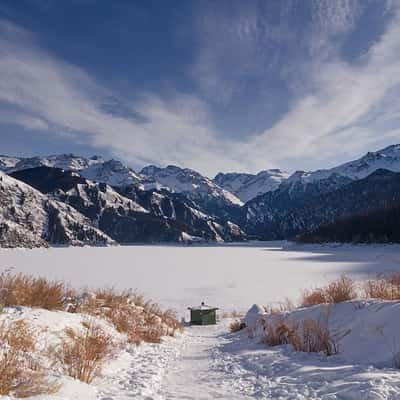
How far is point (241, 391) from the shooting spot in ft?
12.7

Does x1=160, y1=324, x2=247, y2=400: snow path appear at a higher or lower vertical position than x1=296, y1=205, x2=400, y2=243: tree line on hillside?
lower

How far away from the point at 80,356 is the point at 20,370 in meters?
1.03

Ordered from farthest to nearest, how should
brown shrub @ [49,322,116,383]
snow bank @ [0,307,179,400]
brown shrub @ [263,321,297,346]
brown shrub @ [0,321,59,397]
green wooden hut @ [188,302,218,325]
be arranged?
green wooden hut @ [188,302,218,325]
brown shrub @ [263,321,297,346]
brown shrub @ [49,322,116,383]
snow bank @ [0,307,179,400]
brown shrub @ [0,321,59,397]

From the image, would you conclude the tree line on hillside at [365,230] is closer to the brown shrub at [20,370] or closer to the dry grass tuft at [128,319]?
the dry grass tuft at [128,319]

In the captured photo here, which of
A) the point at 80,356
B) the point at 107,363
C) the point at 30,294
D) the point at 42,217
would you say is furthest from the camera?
the point at 42,217

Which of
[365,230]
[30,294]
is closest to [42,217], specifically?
[365,230]

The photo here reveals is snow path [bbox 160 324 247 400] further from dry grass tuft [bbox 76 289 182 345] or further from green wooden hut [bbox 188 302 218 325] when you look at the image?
green wooden hut [bbox 188 302 218 325]

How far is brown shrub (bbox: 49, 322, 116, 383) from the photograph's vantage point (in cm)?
393

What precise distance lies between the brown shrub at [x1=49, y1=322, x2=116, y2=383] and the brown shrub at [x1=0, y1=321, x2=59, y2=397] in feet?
1.11

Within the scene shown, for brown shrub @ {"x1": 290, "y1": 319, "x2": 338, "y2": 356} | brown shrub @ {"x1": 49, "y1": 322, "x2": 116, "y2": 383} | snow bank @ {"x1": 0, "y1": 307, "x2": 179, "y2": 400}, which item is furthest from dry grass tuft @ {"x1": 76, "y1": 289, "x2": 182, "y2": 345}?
brown shrub @ {"x1": 290, "y1": 319, "x2": 338, "y2": 356}

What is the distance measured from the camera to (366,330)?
5.23m

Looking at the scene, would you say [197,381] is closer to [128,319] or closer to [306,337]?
[306,337]

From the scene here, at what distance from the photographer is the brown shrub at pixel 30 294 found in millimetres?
5941

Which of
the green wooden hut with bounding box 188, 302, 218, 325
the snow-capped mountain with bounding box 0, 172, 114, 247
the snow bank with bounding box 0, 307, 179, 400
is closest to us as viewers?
the snow bank with bounding box 0, 307, 179, 400
